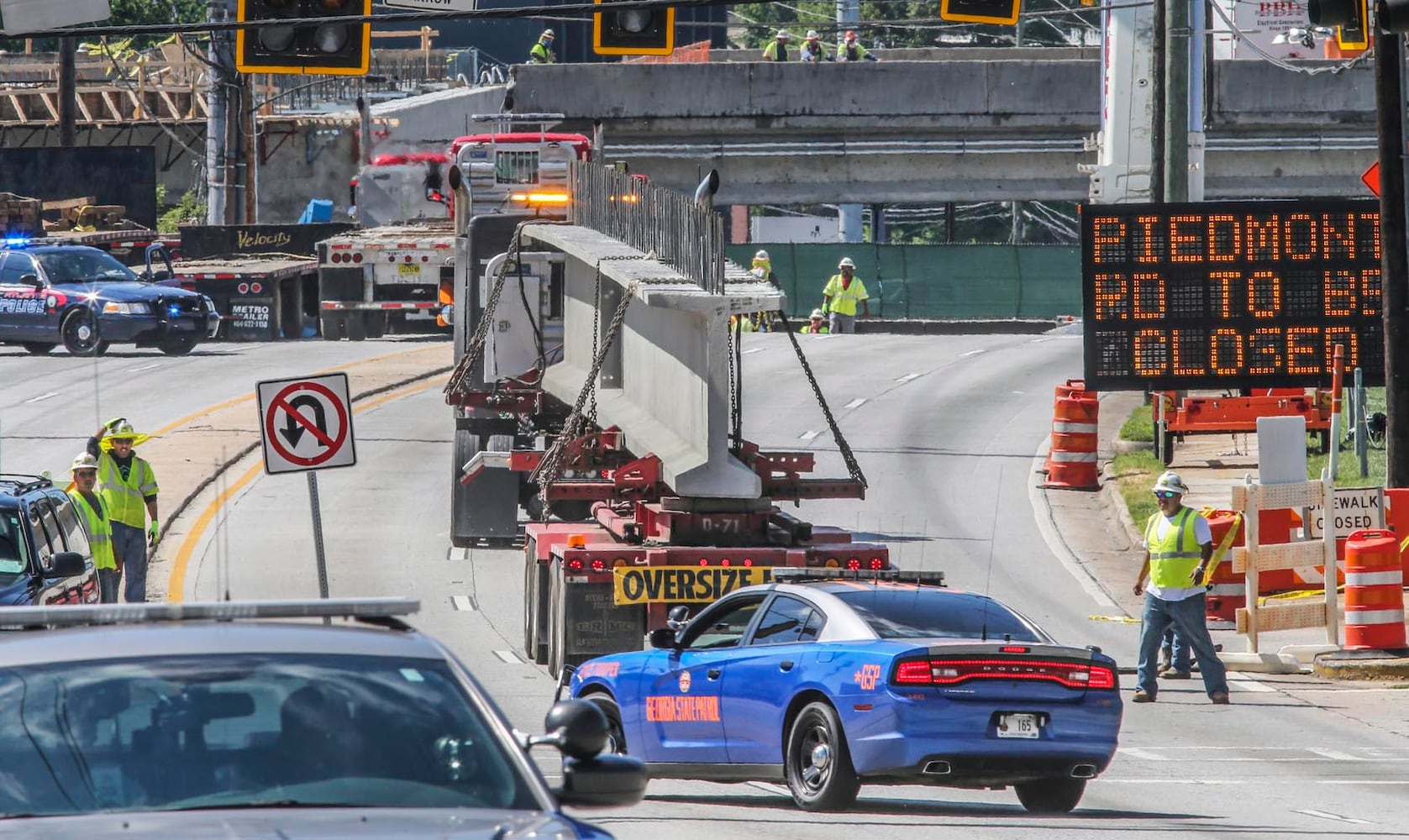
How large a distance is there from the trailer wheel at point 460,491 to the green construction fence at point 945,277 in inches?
1432

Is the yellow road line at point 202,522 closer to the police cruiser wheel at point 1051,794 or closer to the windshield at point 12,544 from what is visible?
the windshield at point 12,544

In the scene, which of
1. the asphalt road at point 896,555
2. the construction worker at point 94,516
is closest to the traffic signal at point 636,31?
the asphalt road at point 896,555

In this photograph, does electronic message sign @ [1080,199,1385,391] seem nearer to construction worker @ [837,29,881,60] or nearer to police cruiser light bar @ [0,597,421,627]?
police cruiser light bar @ [0,597,421,627]

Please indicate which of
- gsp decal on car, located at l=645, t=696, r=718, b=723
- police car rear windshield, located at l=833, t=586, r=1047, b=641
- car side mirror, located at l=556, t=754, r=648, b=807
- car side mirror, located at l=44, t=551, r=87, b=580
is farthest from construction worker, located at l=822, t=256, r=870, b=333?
car side mirror, located at l=556, t=754, r=648, b=807

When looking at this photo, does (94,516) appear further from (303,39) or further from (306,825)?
(306,825)

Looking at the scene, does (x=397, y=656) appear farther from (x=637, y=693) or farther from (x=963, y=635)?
(x=637, y=693)

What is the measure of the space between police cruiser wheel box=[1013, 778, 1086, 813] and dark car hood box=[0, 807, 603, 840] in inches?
260

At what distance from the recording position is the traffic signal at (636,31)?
19812 millimetres

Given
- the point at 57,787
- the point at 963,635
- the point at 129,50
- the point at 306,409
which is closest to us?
the point at 57,787

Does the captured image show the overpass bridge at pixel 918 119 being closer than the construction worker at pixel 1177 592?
No

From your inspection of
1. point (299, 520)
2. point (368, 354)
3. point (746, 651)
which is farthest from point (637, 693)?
point (368, 354)

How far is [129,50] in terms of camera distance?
8119 cm

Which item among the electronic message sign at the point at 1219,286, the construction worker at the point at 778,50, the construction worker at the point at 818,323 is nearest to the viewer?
Answer: the electronic message sign at the point at 1219,286

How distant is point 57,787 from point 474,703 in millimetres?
1079
